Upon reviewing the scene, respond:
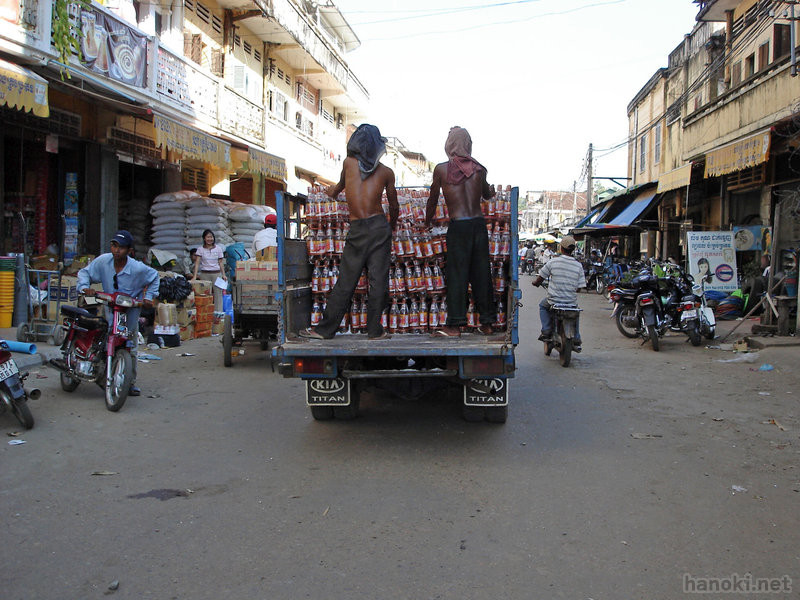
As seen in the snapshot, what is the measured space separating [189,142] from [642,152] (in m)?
21.9

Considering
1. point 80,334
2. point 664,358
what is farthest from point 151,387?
point 664,358

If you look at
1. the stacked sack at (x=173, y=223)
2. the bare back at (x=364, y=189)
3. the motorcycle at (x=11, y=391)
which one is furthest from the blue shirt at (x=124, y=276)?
the stacked sack at (x=173, y=223)

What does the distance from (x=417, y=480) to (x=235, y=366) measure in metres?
5.05

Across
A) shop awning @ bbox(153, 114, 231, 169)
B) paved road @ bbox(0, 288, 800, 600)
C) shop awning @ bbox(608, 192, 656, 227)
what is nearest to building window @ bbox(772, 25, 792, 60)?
shop awning @ bbox(608, 192, 656, 227)

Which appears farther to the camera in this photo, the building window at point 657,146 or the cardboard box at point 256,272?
the building window at point 657,146

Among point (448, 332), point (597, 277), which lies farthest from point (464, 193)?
point (597, 277)

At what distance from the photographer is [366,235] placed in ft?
18.4

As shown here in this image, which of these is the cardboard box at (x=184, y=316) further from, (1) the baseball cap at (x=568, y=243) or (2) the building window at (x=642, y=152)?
(2) the building window at (x=642, y=152)

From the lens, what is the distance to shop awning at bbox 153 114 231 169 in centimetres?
1060

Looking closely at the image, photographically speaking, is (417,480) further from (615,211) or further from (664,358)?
(615,211)

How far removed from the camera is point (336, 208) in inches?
245

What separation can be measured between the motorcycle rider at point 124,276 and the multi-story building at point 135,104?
3.12 meters

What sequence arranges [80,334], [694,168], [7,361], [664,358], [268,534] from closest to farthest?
1. [268,534]
2. [7,361]
3. [80,334]
4. [664,358]
5. [694,168]

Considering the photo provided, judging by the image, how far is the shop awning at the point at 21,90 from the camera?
8062mm
